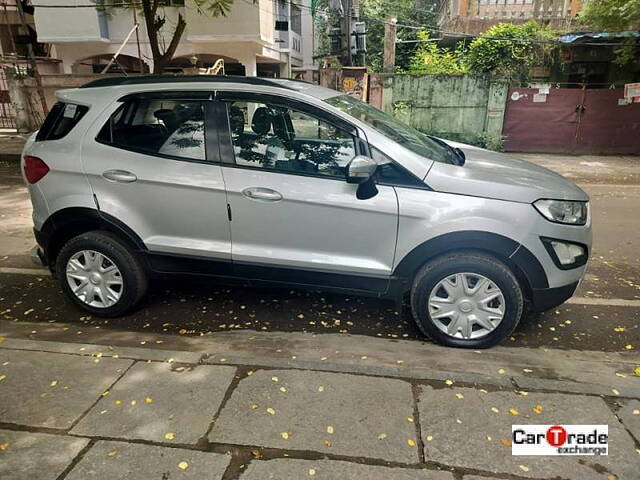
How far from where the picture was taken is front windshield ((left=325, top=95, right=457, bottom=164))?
3.48m

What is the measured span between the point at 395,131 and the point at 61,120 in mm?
2642

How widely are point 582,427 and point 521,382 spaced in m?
0.42

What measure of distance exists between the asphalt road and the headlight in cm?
97

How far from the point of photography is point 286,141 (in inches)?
138

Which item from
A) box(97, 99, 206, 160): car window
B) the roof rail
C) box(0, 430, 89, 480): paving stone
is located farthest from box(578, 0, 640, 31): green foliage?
box(0, 430, 89, 480): paving stone

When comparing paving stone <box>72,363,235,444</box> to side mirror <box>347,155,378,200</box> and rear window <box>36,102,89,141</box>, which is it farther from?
rear window <box>36,102,89,141</box>

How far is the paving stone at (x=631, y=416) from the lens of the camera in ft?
8.12

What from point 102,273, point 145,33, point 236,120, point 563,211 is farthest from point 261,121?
point 145,33

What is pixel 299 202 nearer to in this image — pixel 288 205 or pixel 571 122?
pixel 288 205

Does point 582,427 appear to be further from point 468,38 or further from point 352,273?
point 468,38

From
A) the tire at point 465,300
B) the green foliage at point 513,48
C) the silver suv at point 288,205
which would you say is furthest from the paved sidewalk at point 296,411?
the green foliage at point 513,48

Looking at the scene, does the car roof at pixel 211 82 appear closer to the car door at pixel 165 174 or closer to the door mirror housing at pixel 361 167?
the car door at pixel 165 174

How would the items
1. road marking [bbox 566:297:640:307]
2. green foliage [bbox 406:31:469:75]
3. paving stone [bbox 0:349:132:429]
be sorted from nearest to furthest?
paving stone [bbox 0:349:132:429] < road marking [bbox 566:297:640:307] < green foliage [bbox 406:31:469:75]

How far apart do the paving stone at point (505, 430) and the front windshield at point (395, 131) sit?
1.68m
